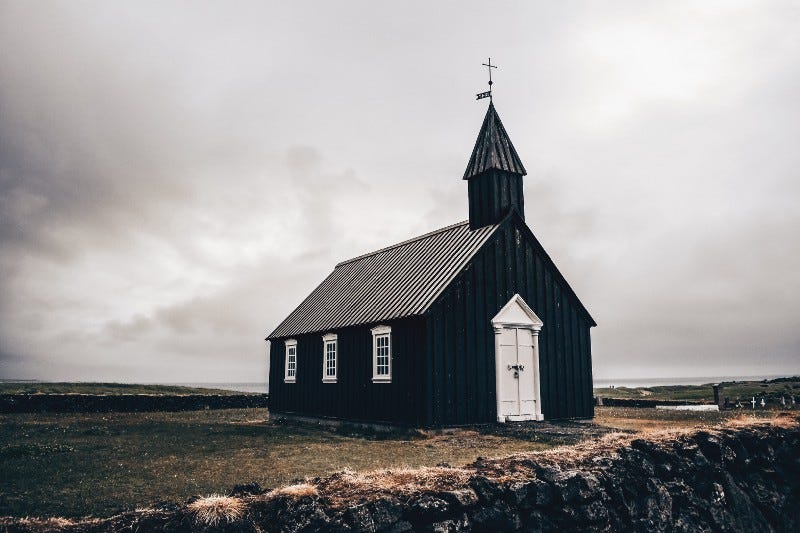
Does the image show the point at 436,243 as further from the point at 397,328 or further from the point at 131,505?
the point at 131,505

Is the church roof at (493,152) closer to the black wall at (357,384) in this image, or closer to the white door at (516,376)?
the white door at (516,376)

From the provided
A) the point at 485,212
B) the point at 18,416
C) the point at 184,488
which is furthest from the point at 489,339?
the point at 18,416

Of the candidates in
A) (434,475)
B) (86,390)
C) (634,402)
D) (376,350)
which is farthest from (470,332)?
(86,390)

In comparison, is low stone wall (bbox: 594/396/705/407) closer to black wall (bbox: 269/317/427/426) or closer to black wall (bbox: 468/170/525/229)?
black wall (bbox: 468/170/525/229)

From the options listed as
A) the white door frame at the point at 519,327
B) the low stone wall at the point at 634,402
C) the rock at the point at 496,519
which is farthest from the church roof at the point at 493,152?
the low stone wall at the point at 634,402

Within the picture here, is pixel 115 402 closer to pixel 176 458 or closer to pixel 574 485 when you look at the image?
pixel 176 458

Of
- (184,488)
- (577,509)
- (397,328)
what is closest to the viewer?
(577,509)

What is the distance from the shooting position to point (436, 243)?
2483cm

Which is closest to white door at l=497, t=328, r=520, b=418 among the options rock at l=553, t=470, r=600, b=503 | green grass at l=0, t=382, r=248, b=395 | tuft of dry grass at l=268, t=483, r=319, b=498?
rock at l=553, t=470, r=600, b=503

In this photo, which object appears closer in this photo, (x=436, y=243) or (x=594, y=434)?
(x=594, y=434)

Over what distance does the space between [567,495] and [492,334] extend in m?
10.3

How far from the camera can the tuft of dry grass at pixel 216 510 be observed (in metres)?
8.01

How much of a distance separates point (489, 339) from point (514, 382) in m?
1.84

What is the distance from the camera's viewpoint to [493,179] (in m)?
23.2
